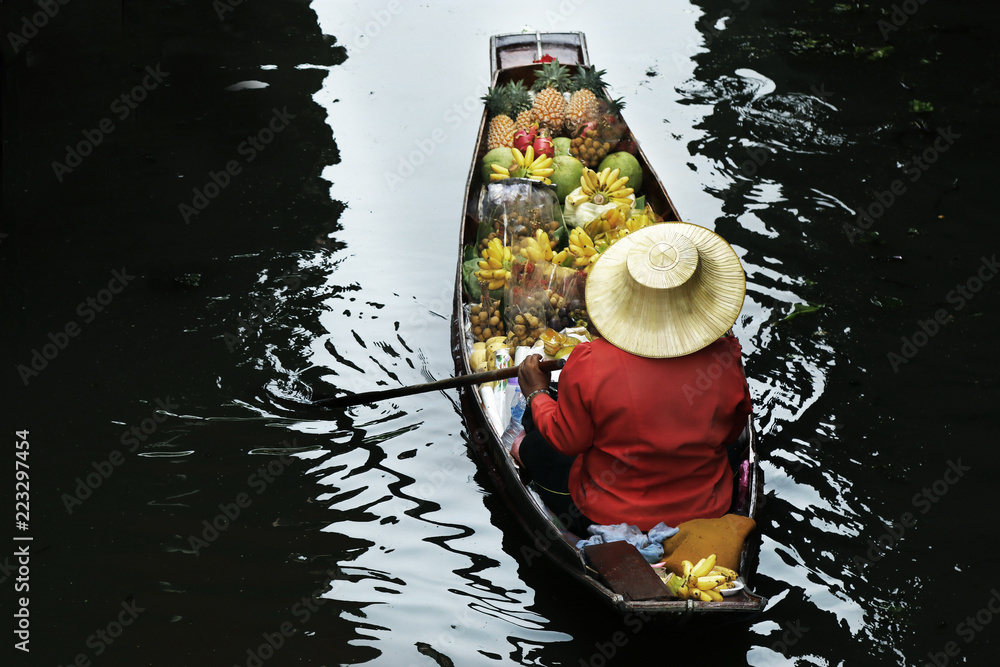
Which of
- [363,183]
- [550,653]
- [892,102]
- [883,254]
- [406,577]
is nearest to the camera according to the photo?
[550,653]

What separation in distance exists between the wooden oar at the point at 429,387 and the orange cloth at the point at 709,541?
2.73 ft

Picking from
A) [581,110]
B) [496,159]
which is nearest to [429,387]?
[496,159]

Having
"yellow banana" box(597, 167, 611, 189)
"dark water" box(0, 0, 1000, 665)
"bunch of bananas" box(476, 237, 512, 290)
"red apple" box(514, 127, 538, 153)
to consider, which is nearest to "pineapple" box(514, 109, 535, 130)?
"red apple" box(514, 127, 538, 153)

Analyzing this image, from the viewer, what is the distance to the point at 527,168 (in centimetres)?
494

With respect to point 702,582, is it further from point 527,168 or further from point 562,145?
point 562,145

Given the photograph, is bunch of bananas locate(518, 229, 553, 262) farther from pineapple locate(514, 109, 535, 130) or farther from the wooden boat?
pineapple locate(514, 109, 535, 130)

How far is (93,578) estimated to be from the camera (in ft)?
12.3

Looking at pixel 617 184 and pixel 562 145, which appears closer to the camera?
pixel 617 184

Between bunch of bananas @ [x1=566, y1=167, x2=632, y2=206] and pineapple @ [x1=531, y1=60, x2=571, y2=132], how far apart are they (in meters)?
0.99

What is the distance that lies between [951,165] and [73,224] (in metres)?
6.62

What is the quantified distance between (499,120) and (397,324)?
1.65 meters

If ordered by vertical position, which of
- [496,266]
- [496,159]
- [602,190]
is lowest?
[496,266]

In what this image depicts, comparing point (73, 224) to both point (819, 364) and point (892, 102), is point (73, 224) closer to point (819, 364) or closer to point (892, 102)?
point (819, 364)

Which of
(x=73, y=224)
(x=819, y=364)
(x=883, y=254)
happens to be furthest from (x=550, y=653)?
(x=73, y=224)
